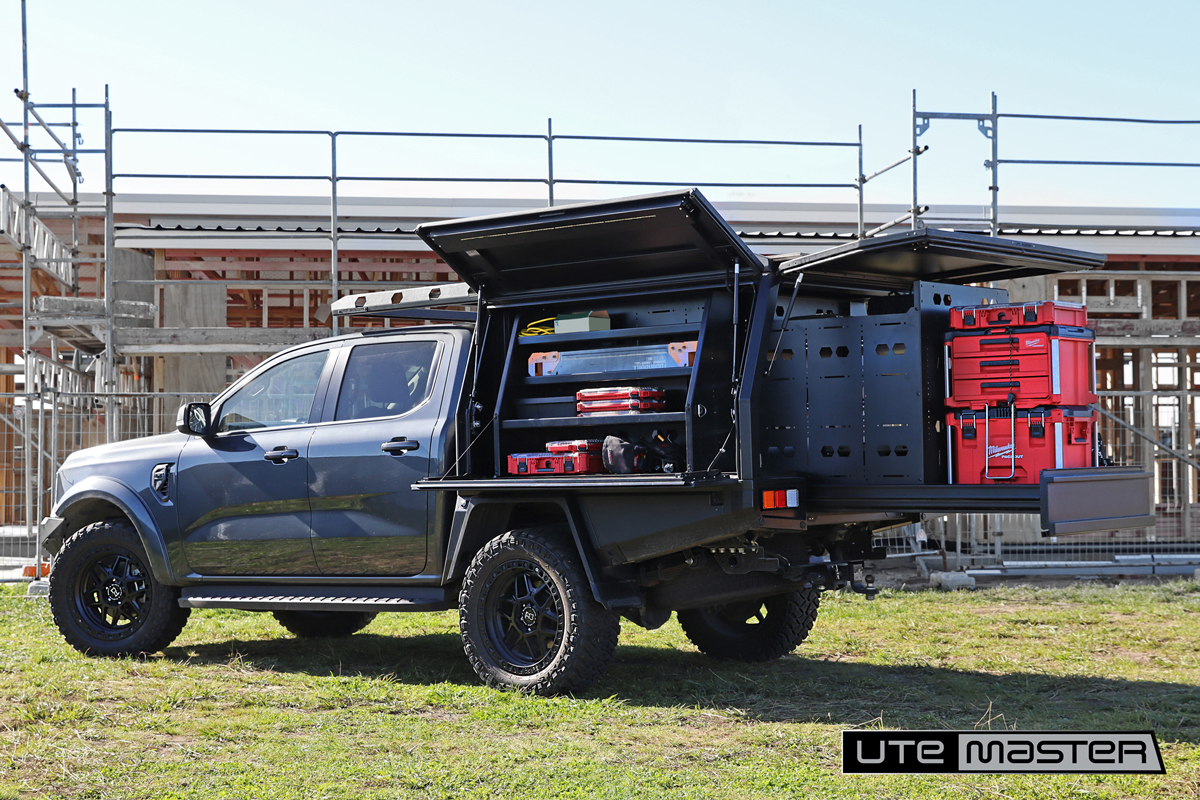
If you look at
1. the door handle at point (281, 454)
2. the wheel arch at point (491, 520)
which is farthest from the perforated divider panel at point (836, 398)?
the door handle at point (281, 454)

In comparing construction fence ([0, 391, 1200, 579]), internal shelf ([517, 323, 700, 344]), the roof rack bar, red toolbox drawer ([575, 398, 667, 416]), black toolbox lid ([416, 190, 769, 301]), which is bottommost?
construction fence ([0, 391, 1200, 579])

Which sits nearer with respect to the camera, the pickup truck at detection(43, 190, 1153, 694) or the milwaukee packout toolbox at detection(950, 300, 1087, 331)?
the milwaukee packout toolbox at detection(950, 300, 1087, 331)

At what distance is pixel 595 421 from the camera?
650 cm

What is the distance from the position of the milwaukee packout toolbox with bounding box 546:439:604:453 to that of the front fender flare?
293cm

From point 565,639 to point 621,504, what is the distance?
0.77m

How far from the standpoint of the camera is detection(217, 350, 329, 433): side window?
7672 mm

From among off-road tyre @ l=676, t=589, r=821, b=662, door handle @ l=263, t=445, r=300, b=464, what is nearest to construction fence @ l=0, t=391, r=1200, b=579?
off-road tyre @ l=676, t=589, r=821, b=662

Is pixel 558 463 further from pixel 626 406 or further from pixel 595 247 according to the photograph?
pixel 595 247

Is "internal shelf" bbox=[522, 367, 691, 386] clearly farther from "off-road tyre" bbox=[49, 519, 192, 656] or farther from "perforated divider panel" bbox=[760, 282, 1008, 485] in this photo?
"off-road tyre" bbox=[49, 519, 192, 656]

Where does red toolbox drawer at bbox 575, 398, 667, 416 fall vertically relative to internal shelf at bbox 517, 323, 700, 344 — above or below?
below

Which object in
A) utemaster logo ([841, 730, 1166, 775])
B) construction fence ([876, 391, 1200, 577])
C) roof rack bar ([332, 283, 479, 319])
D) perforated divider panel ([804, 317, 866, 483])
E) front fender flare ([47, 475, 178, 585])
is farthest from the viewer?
construction fence ([876, 391, 1200, 577])

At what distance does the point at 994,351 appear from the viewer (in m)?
5.85

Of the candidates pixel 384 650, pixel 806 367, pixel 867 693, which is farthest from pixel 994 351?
pixel 384 650

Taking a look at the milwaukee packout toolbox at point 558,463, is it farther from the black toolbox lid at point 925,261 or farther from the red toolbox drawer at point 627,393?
the black toolbox lid at point 925,261
